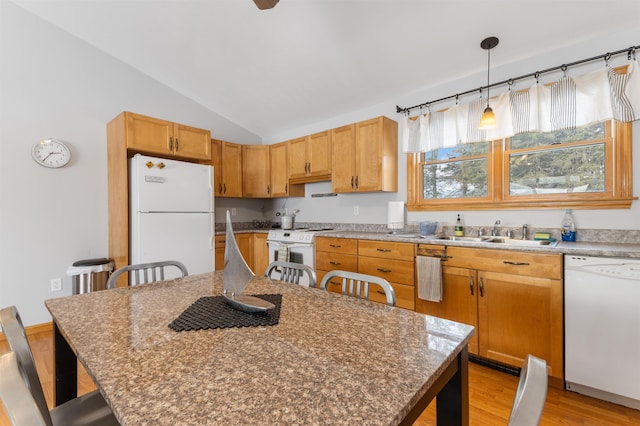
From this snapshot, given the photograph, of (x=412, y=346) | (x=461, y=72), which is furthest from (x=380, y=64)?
(x=412, y=346)

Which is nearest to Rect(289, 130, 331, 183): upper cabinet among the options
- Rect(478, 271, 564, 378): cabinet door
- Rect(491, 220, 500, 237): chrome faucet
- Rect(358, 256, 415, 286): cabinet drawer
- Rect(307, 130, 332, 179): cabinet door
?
Rect(307, 130, 332, 179): cabinet door

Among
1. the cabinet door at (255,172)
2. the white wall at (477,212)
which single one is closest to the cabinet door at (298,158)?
the white wall at (477,212)

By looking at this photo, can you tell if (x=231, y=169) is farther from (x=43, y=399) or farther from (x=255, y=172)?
(x=43, y=399)

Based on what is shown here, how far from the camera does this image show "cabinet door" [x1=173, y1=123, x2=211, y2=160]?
3.26 metres

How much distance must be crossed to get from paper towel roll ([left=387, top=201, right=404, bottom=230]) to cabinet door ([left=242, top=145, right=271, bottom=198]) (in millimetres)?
1865

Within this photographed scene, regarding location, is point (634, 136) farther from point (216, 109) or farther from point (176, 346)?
point (216, 109)

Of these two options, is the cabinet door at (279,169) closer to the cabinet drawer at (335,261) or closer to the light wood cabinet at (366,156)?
the light wood cabinet at (366,156)

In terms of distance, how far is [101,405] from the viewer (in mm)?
1008

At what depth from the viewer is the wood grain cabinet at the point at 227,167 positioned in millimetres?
3912

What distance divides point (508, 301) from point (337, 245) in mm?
1541

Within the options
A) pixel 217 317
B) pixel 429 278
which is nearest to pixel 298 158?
pixel 429 278

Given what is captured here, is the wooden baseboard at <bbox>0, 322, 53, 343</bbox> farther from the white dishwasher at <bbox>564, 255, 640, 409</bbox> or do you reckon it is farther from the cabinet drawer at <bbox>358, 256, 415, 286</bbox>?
the white dishwasher at <bbox>564, 255, 640, 409</bbox>

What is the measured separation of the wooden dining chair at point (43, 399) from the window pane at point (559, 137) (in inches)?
125

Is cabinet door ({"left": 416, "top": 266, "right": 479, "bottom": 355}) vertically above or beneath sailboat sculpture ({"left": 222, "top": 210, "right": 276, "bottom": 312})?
beneath
